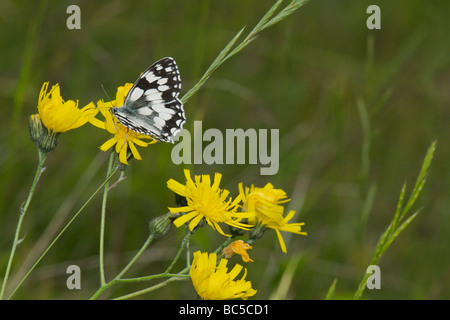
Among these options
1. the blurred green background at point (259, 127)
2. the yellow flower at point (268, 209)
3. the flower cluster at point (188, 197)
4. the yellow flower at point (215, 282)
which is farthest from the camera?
the blurred green background at point (259, 127)

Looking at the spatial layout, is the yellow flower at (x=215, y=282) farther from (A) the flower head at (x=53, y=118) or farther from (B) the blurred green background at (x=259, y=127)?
(B) the blurred green background at (x=259, y=127)

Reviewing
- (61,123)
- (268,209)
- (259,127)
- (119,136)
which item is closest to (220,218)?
(268,209)

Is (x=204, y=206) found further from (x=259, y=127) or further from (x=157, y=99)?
(x=259, y=127)

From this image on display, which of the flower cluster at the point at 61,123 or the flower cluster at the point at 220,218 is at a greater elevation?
the flower cluster at the point at 61,123

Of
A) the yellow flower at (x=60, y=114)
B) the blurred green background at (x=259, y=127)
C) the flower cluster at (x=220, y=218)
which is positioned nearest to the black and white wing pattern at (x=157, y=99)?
the yellow flower at (x=60, y=114)
